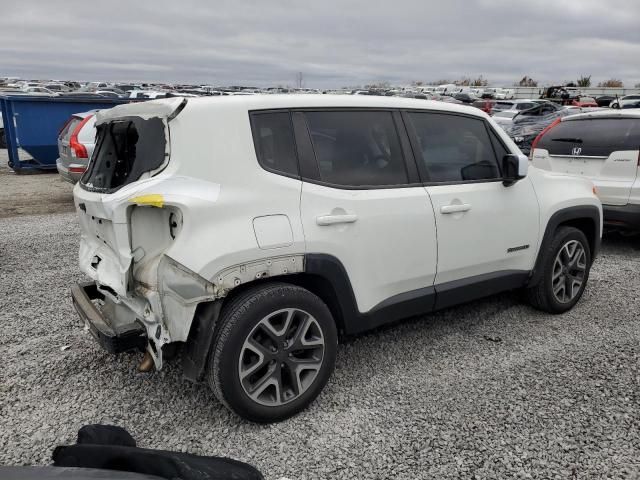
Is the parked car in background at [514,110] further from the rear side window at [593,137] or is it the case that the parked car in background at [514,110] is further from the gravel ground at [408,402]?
the gravel ground at [408,402]

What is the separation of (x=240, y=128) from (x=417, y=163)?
126 centimetres

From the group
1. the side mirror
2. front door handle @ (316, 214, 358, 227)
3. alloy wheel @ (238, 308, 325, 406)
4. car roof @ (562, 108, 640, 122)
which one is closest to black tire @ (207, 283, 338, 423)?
alloy wheel @ (238, 308, 325, 406)

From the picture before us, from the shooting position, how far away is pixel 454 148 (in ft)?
12.3

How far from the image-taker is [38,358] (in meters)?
3.69

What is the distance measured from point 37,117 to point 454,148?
462 inches

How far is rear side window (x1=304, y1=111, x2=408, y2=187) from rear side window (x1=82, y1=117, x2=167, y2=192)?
0.89m

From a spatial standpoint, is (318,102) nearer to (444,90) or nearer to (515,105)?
(515,105)

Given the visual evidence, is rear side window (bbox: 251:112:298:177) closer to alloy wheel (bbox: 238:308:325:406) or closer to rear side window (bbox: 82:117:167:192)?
rear side window (bbox: 82:117:167:192)

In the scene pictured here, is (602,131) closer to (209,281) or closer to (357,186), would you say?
(357,186)

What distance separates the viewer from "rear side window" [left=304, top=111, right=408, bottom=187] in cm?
312

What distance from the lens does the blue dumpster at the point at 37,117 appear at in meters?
12.3

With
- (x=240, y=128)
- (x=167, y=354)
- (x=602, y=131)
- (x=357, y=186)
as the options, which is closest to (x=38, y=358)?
(x=167, y=354)

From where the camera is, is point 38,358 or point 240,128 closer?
point 240,128

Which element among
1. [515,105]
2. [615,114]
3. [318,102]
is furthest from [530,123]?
[318,102]
